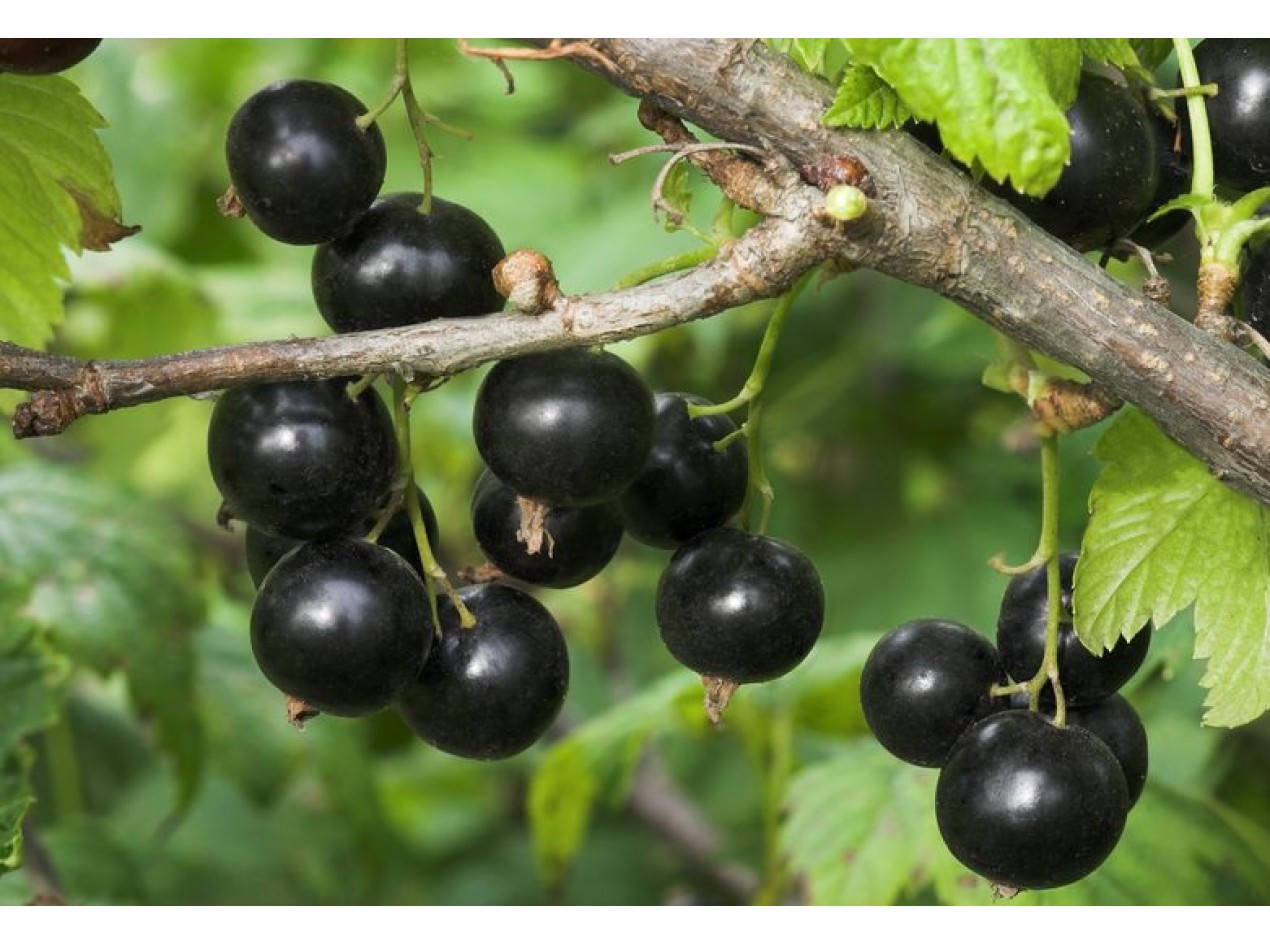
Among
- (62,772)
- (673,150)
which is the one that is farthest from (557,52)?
(62,772)

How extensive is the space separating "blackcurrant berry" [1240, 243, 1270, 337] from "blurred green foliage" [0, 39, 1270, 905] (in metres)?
0.56

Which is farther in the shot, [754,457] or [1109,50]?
[754,457]

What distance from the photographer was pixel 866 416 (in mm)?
2980

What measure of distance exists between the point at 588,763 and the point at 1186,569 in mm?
1118

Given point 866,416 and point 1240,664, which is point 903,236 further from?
point 866,416

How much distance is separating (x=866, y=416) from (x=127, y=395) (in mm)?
2171

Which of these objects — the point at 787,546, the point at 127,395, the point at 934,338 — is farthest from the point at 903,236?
the point at 934,338

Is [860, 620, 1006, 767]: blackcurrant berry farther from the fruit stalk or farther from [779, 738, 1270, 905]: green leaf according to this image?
[779, 738, 1270, 905]: green leaf

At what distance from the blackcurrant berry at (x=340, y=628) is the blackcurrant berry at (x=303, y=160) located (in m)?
0.23

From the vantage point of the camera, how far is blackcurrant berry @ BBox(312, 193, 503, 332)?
108cm

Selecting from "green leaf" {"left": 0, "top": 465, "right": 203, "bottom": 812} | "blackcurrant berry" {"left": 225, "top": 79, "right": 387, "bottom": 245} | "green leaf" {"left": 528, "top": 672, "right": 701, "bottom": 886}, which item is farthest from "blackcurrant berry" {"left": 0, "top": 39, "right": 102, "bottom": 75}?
"green leaf" {"left": 0, "top": 465, "right": 203, "bottom": 812}

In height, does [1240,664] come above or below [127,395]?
below

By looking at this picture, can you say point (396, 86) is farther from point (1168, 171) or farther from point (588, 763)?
point (588, 763)

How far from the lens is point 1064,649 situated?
3.67 feet
